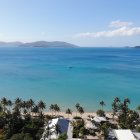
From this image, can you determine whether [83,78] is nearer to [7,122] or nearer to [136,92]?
[136,92]

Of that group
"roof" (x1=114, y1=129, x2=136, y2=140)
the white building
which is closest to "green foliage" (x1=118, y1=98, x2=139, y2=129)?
"roof" (x1=114, y1=129, x2=136, y2=140)

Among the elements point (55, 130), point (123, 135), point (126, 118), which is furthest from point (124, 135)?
point (55, 130)

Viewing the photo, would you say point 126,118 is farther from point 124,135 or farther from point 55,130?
point 55,130

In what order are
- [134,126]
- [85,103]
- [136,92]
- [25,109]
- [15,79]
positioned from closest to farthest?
[134,126]
[25,109]
[85,103]
[136,92]
[15,79]

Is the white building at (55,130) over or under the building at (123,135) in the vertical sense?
over

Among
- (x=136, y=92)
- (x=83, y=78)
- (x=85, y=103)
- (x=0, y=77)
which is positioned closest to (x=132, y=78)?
(x=83, y=78)

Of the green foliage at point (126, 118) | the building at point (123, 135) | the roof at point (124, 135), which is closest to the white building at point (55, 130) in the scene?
the building at point (123, 135)

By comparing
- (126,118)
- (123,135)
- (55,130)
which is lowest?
(126,118)

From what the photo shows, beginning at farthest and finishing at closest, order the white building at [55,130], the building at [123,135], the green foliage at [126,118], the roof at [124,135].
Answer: the green foliage at [126,118]
the building at [123,135]
the roof at [124,135]
the white building at [55,130]

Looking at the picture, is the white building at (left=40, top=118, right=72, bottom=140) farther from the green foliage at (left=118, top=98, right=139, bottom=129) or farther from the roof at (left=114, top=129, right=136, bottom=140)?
the green foliage at (left=118, top=98, right=139, bottom=129)

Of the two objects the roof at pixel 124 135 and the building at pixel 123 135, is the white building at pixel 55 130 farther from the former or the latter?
the roof at pixel 124 135

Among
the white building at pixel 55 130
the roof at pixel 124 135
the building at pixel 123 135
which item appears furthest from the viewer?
the building at pixel 123 135
